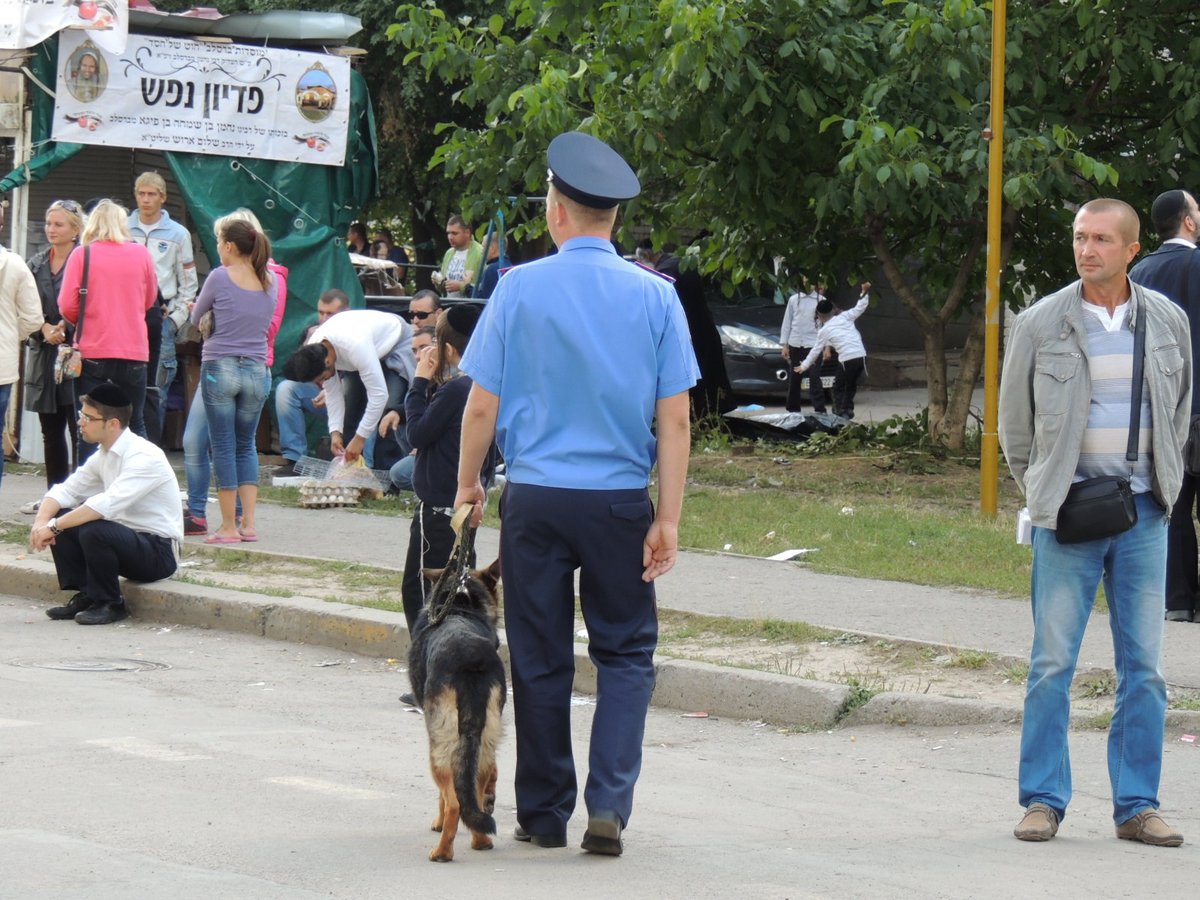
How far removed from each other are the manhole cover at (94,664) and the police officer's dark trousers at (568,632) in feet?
11.7

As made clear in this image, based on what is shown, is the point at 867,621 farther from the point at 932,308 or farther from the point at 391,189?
the point at 391,189

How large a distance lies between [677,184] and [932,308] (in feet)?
8.78

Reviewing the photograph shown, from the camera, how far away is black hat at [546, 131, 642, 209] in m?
4.95

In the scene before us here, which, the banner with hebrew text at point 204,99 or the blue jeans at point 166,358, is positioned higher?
the banner with hebrew text at point 204,99

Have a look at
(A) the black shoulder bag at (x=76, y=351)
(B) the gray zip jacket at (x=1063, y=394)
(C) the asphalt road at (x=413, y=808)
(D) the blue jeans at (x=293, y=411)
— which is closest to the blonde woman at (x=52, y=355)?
(A) the black shoulder bag at (x=76, y=351)

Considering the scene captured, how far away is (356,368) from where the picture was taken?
12.7 meters

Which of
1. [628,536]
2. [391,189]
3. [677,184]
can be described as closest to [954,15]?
[677,184]

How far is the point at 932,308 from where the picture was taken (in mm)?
16562

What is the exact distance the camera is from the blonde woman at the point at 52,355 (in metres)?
11.7

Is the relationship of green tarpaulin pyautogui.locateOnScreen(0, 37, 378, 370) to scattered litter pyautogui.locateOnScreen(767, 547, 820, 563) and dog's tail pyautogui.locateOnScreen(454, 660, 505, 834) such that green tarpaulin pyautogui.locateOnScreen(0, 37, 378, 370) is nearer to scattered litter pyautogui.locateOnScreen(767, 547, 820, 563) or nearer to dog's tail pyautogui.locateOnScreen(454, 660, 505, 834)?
scattered litter pyautogui.locateOnScreen(767, 547, 820, 563)

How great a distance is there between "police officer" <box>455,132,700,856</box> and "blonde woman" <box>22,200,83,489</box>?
23.5 ft

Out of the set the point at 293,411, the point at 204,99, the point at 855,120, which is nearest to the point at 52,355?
the point at 293,411

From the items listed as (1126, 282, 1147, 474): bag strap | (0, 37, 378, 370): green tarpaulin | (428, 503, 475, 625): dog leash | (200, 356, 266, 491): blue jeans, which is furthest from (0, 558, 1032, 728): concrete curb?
(0, 37, 378, 370): green tarpaulin

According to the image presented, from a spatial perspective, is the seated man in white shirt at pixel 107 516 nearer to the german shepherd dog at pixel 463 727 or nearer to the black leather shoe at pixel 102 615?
the black leather shoe at pixel 102 615
